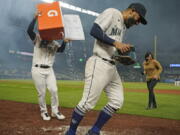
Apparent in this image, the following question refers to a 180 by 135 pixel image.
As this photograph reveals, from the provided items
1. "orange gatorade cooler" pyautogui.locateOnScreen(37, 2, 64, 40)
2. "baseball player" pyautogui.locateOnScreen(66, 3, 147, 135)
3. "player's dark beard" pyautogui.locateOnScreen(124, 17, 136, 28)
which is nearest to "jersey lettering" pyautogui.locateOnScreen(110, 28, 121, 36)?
"baseball player" pyautogui.locateOnScreen(66, 3, 147, 135)

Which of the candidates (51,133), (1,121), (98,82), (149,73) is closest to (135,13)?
(98,82)

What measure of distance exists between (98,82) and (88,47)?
259ft

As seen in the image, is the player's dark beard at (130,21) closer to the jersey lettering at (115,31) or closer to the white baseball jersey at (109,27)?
the white baseball jersey at (109,27)

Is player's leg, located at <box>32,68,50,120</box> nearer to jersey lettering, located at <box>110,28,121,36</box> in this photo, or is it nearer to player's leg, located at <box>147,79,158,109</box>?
jersey lettering, located at <box>110,28,121,36</box>

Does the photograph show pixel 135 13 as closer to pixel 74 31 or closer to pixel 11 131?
pixel 74 31

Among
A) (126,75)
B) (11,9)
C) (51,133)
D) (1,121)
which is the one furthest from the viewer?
(126,75)

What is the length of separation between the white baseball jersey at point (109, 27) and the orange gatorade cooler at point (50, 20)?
1.30 metres

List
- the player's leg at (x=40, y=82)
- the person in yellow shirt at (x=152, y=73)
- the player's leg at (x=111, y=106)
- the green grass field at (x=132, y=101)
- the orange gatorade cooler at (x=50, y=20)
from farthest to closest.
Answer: the person in yellow shirt at (x=152, y=73) → the green grass field at (x=132, y=101) → the player's leg at (x=40, y=82) → the orange gatorade cooler at (x=50, y=20) → the player's leg at (x=111, y=106)

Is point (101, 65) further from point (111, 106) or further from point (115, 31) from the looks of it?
point (111, 106)

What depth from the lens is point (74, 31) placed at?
5023 mm

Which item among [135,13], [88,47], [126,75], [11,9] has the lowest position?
[126,75]

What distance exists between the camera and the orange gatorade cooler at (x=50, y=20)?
15.7 ft

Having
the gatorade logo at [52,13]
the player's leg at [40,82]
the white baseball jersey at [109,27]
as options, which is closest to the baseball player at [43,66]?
the player's leg at [40,82]

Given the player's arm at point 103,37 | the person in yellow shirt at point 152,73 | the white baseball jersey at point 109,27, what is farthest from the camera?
the person in yellow shirt at point 152,73
